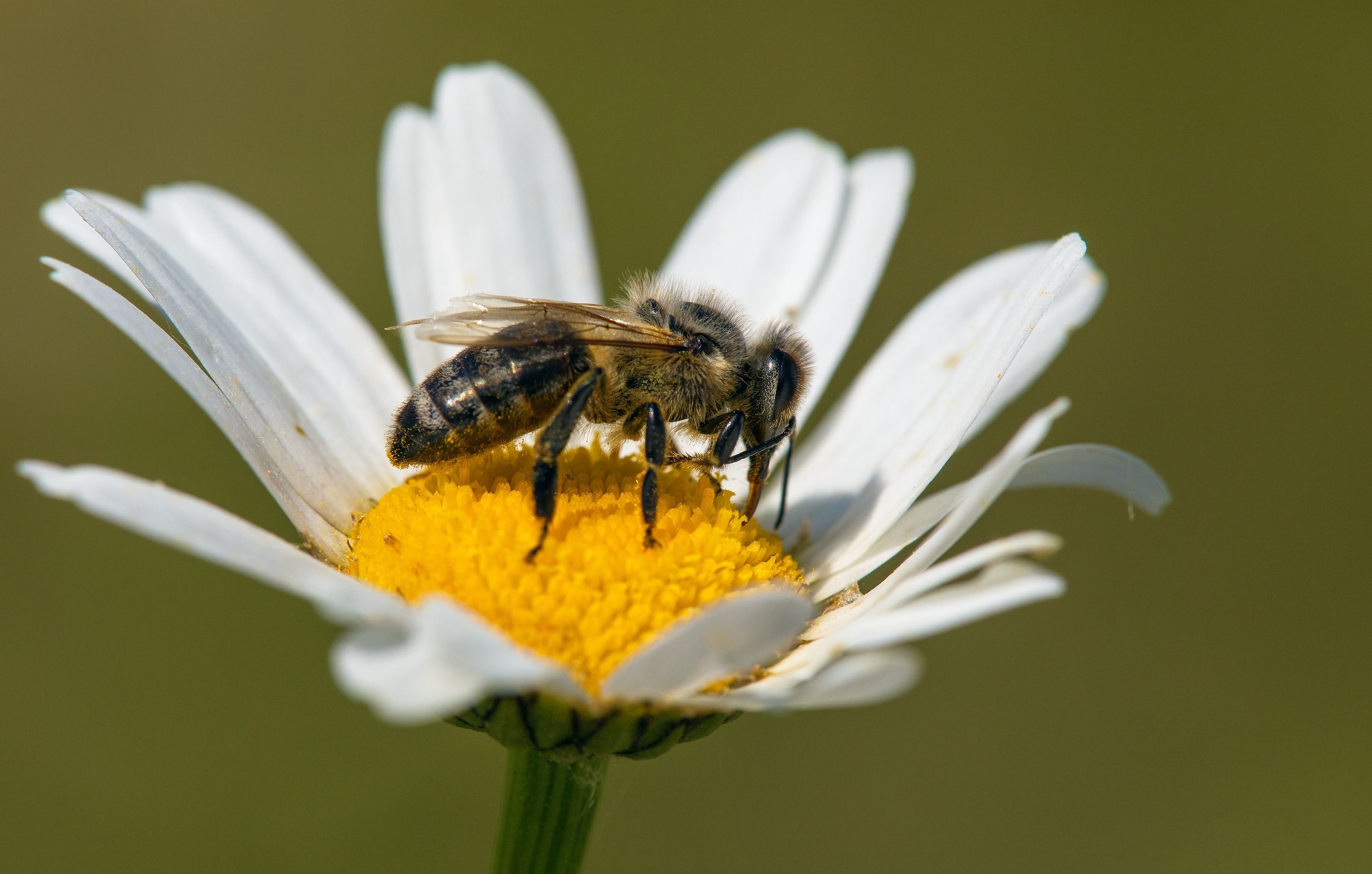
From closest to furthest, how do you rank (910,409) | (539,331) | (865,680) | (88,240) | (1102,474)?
(865,680), (1102,474), (539,331), (88,240), (910,409)

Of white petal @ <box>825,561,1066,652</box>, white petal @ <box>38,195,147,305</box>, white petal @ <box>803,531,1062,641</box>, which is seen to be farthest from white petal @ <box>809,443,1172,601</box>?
white petal @ <box>38,195,147,305</box>

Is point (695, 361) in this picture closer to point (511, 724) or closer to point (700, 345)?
point (700, 345)

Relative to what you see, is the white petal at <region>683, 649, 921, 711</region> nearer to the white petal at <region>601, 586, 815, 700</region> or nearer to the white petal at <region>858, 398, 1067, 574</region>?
the white petal at <region>601, 586, 815, 700</region>

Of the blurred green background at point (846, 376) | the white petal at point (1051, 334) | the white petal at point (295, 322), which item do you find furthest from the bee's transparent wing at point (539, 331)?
the blurred green background at point (846, 376)

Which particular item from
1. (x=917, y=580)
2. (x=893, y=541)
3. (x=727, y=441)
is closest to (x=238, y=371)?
(x=727, y=441)

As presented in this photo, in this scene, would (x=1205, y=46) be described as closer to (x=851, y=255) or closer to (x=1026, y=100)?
(x=1026, y=100)

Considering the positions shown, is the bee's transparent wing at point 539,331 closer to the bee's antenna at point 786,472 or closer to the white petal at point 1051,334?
the bee's antenna at point 786,472

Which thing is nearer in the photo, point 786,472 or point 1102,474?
point 1102,474
